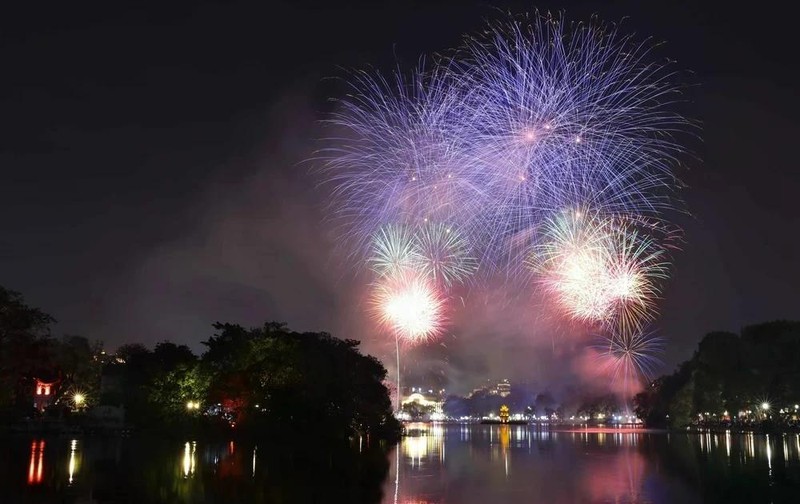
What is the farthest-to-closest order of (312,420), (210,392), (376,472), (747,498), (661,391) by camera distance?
(661,391)
(210,392)
(312,420)
(376,472)
(747,498)

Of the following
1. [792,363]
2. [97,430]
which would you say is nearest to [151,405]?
[97,430]

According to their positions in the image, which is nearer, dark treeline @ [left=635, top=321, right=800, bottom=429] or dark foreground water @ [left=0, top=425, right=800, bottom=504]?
dark foreground water @ [left=0, top=425, right=800, bottom=504]

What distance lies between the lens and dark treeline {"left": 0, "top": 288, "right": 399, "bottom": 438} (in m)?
56.2

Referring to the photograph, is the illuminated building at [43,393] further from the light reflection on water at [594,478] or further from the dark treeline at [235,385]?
the light reflection on water at [594,478]

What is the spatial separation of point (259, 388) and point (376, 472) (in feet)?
93.9

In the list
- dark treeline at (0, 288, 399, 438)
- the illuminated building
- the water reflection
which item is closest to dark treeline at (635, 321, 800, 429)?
dark treeline at (0, 288, 399, 438)

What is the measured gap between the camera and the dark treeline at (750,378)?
83500mm

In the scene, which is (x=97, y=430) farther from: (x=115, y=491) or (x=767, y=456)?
(x=767, y=456)

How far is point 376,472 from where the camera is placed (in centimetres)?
3022

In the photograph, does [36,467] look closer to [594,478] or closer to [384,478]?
[384,478]

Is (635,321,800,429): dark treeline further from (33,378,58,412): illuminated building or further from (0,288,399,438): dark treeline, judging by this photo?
(33,378,58,412): illuminated building

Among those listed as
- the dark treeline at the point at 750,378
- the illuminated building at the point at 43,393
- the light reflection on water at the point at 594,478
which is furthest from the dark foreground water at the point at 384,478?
the dark treeline at the point at 750,378

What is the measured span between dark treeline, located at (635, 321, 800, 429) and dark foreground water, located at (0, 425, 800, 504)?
1875 inches

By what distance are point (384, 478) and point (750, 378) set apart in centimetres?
7381
